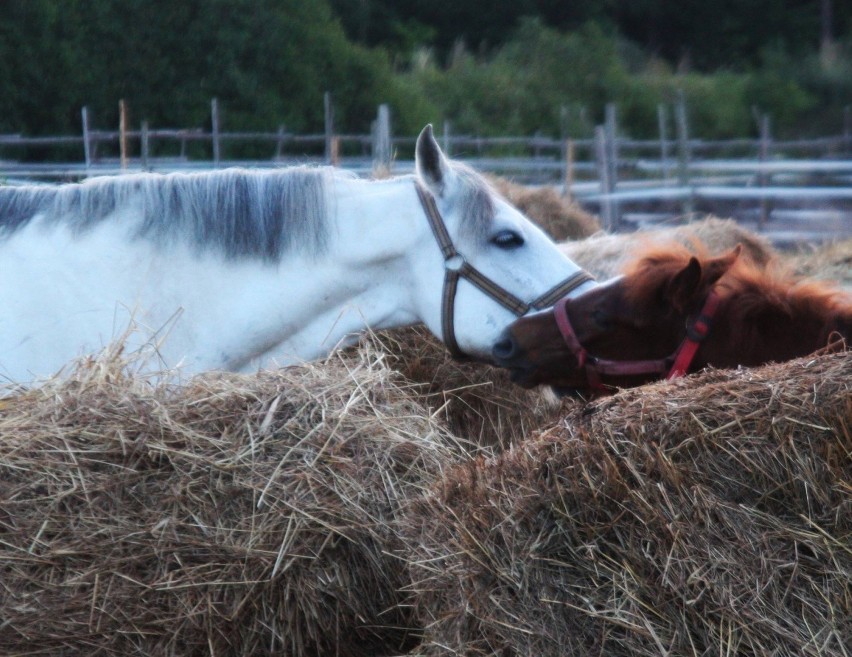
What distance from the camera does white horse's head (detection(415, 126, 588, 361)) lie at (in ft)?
A: 11.0

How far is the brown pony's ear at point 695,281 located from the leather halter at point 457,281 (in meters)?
0.41

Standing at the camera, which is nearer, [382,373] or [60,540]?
[60,540]

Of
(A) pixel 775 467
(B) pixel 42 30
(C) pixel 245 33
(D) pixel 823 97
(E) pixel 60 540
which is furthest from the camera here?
(D) pixel 823 97

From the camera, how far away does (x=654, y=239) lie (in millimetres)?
4043

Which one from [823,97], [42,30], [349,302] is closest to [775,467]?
[349,302]

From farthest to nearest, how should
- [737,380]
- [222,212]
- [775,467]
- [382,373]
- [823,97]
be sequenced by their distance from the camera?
[823,97], [222,212], [382,373], [737,380], [775,467]

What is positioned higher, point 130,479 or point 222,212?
point 222,212

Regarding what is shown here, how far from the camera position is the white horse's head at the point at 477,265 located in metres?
3.36

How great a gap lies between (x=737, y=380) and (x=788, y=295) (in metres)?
1.00

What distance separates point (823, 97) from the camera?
2923cm

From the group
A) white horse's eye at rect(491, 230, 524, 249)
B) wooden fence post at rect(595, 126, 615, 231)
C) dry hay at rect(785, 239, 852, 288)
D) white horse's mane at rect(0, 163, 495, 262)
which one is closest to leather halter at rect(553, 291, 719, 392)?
white horse's eye at rect(491, 230, 524, 249)

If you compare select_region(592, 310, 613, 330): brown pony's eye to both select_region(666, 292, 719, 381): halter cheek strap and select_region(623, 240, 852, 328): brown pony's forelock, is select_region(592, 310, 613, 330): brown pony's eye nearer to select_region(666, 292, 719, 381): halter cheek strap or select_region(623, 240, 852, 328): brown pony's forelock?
select_region(623, 240, 852, 328): brown pony's forelock

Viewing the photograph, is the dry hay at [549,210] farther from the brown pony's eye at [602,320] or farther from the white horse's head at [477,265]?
the brown pony's eye at [602,320]

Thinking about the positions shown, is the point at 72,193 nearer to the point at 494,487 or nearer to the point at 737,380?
the point at 494,487
